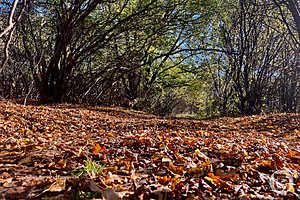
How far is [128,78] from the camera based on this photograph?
828 cm

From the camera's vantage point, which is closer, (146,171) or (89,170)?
(89,170)

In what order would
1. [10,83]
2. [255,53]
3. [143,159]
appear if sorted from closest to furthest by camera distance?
[143,159], [10,83], [255,53]

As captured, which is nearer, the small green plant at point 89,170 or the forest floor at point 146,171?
the forest floor at point 146,171

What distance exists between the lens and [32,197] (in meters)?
1.12

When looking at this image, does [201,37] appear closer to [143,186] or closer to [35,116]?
[35,116]

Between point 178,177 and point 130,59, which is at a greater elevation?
point 130,59

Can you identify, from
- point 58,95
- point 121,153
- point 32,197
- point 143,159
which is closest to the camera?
point 32,197

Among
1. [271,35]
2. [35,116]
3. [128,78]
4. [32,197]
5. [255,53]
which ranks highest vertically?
[271,35]

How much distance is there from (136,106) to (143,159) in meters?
6.45

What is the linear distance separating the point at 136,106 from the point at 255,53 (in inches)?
180

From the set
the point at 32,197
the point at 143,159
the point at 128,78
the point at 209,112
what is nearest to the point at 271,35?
the point at 209,112

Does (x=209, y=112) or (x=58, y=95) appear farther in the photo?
(x=209, y=112)

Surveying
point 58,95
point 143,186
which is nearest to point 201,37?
point 58,95

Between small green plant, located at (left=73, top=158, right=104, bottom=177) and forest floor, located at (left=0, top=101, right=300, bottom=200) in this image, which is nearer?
forest floor, located at (left=0, top=101, right=300, bottom=200)
